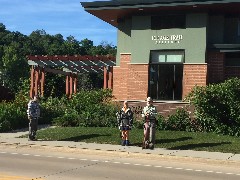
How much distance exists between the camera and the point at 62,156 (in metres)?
15.4

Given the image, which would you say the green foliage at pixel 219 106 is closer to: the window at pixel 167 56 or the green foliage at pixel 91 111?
the window at pixel 167 56

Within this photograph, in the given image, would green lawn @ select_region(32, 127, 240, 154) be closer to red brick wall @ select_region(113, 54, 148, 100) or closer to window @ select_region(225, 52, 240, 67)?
red brick wall @ select_region(113, 54, 148, 100)

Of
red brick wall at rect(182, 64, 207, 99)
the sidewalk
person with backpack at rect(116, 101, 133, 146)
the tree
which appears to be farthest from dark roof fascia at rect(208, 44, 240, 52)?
the tree

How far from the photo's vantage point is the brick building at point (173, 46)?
77.2ft

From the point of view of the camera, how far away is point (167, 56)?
24328 millimetres

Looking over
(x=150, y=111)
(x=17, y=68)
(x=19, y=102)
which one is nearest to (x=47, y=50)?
(x=17, y=68)

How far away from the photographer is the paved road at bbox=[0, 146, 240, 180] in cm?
1128

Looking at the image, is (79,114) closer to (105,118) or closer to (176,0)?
(105,118)

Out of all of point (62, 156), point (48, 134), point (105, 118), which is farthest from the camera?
point (105, 118)

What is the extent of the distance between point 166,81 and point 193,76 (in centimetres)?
169

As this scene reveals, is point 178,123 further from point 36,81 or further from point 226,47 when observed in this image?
point 36,81

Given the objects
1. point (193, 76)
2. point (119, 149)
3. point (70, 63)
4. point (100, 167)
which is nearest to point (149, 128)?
point (119, 149)

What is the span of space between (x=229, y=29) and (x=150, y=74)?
16.3ft

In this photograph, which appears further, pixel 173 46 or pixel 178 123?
pixel 173 46
